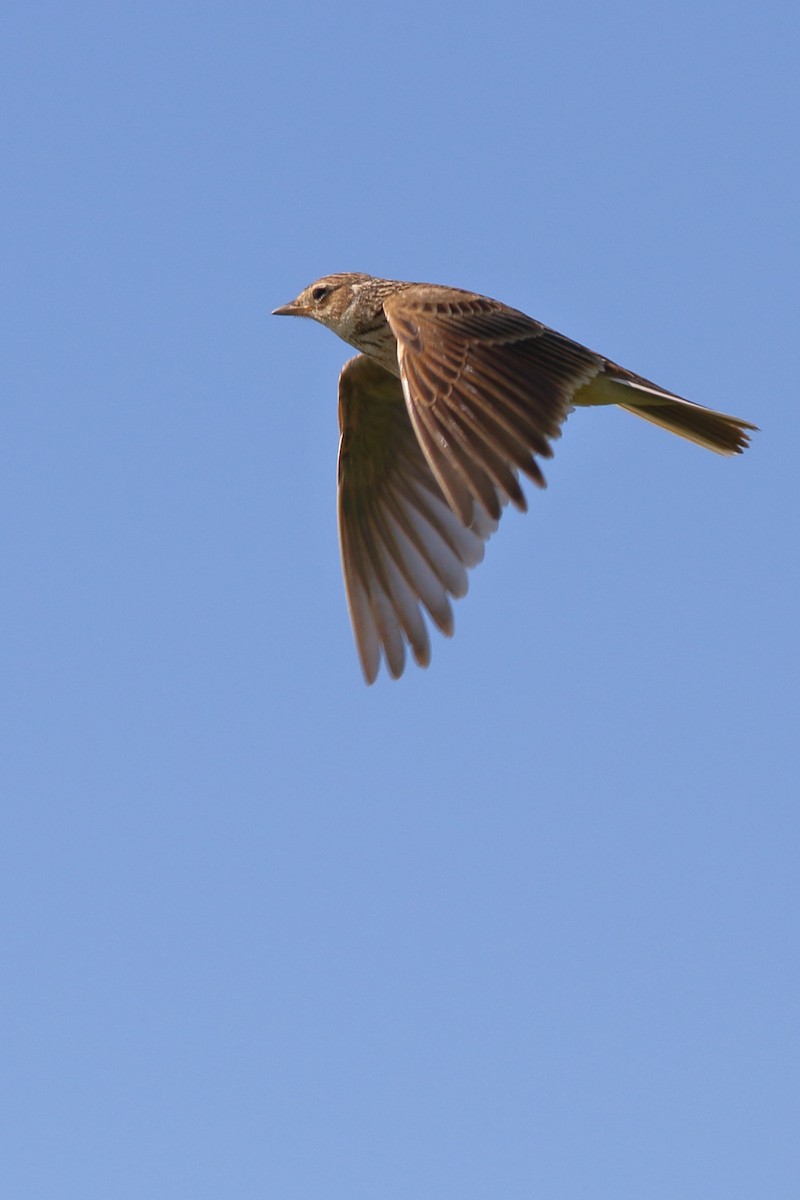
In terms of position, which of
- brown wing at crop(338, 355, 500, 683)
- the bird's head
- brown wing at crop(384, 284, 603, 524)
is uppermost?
the bird's head

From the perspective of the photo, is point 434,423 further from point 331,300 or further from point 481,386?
point 331,300

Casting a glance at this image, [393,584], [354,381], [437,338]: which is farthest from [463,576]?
[437,338]

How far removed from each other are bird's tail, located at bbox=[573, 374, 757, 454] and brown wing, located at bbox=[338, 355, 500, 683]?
1312 millimetres

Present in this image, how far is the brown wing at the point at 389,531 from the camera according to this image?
13.5m

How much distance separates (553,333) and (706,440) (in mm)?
1327

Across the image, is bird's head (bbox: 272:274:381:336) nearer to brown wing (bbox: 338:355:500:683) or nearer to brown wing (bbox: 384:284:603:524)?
brown wing (bbox: 338:355:500:683)

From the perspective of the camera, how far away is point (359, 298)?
12.9m

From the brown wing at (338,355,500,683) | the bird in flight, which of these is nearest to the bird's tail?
the bird in flight

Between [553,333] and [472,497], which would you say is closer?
[472,497]

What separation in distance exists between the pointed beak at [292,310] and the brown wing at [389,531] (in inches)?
19.0

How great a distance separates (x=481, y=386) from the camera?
10539 millimetres

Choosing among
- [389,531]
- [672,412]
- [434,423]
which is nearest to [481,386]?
[434,423]

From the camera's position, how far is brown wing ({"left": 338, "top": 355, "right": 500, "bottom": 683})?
44.3 feet

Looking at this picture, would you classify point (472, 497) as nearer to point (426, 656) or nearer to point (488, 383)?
point (488, 383)
